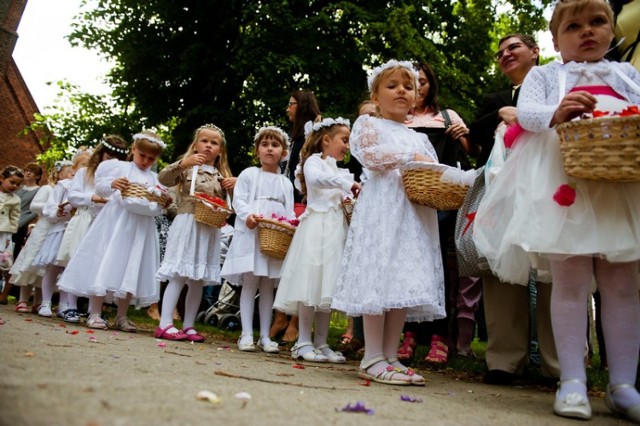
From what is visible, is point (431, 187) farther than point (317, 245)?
No

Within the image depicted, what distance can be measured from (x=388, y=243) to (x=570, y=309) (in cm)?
122

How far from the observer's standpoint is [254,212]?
6039 millimetres

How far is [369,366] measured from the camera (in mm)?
3904

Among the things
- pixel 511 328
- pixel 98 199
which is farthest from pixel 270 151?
pixel 511 328

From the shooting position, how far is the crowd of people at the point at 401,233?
9.80ft

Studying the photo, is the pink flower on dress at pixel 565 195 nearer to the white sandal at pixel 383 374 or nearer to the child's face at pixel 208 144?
the white sandal at pixel 383 374

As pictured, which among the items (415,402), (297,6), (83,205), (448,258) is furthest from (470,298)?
(297,6)

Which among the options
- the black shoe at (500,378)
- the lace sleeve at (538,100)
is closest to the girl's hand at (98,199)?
the black shoe at (500,378)

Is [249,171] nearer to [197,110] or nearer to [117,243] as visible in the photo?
[117,243]

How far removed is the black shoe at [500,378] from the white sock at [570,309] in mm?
1279

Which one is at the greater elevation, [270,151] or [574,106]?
[270,151]

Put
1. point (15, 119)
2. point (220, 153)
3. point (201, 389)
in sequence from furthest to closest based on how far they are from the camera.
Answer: point (15, 119) → point (220, 153) → point (201, 389)

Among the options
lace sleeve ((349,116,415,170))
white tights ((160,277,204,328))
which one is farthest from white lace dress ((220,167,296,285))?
lace sleeve ((349,116,415,170))

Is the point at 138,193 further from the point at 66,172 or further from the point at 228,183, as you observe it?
the point at 66,172
